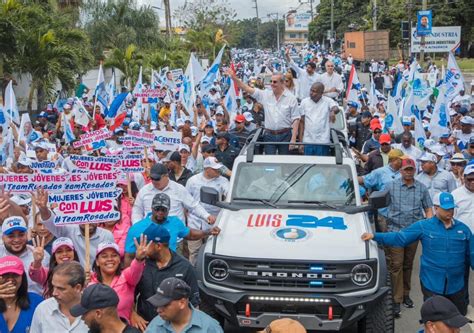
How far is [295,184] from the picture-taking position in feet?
25.3

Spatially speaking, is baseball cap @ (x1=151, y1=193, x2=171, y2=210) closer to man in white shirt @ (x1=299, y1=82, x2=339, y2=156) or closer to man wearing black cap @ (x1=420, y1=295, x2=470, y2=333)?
man wearing black cap @ (x1=420, y1=295, x2=470, y2=333)

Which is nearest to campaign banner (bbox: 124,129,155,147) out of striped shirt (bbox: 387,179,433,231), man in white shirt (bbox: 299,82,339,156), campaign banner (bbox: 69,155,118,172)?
campaign banner (bbox: 69,155,118,172)

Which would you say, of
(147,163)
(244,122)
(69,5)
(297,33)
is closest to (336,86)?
(244,122)

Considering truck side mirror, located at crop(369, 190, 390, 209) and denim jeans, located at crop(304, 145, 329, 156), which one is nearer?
truck side mirror, located at crop(369, 190, 390, 209)

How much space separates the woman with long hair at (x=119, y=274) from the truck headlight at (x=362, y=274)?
218cm

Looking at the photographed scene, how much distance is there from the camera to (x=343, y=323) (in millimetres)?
6508

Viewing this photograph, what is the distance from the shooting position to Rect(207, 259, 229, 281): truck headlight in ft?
22.2

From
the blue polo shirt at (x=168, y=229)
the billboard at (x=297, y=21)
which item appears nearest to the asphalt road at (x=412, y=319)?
the blue polo shirt at (x=168, y=229)

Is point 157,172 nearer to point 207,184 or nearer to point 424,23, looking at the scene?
point 207,184

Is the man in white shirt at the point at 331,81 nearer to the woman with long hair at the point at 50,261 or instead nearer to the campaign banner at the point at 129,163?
the campaign banner at the point at 129,163

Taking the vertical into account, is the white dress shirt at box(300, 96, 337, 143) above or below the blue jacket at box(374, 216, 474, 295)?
above

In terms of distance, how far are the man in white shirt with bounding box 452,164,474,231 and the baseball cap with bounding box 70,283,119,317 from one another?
465 cm

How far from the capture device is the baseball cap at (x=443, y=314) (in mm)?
4070

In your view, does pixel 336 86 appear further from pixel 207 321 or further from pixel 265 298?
pixel 207 321
